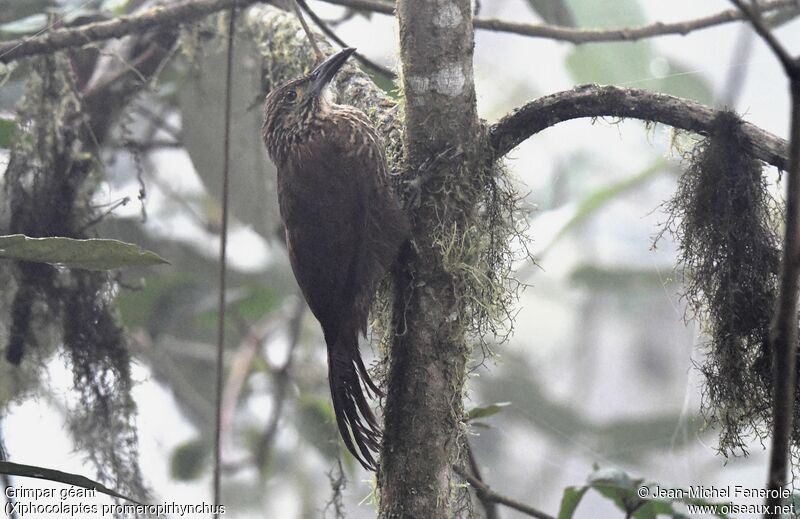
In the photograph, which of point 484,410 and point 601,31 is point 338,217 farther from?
point 601,31

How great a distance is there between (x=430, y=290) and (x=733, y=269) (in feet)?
2.05

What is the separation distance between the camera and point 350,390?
1.97 metres

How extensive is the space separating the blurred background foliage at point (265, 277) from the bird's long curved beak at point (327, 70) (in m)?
0.26

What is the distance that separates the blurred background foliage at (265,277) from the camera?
97.8 inches

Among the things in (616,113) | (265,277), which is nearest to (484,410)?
(616,113)

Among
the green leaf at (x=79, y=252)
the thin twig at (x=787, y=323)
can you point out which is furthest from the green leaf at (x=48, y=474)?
the thin twig at (x=787, y=323)

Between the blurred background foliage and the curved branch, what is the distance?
0.21 feet

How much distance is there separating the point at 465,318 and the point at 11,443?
143 cm

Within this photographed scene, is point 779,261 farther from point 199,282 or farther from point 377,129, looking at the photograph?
point 199,282

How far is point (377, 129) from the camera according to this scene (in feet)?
7.30

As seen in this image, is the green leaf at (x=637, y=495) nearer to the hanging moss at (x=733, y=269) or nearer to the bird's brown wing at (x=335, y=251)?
the hanging moss at (x=733, y=269)

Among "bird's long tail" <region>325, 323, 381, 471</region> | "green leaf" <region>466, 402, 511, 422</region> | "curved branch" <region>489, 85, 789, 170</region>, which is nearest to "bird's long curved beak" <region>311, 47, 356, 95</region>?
"curved branch" <region>489, 85, 789, 170</region>

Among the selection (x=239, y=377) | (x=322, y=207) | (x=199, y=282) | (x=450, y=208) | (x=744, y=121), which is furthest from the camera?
(x=239, y=377)

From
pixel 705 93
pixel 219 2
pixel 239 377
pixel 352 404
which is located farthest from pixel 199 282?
pixel 705 93
